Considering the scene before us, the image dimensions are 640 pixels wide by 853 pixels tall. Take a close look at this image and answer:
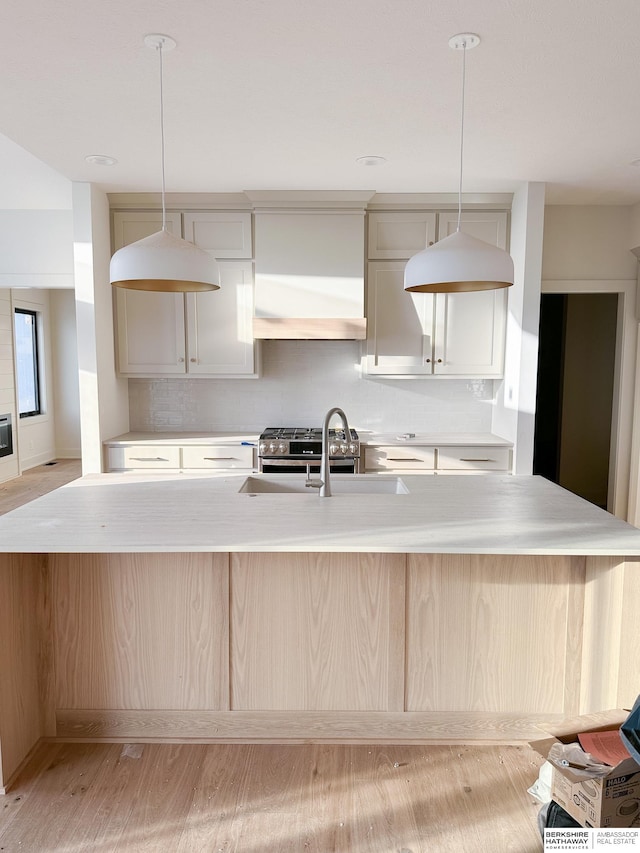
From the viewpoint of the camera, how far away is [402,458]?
4074 mm

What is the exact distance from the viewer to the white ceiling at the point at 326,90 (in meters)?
2.05

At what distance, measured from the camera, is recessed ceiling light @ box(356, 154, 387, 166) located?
134 inches

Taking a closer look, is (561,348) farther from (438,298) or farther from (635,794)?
(635,794)

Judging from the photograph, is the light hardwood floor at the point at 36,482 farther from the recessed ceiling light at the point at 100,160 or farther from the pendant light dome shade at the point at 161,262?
the pendant light dome shade at the point at 161,262

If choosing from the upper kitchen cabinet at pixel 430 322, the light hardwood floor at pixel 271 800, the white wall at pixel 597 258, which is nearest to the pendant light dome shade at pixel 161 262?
the light hardwood floor at pixel 271 800

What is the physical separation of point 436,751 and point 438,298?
302 cm

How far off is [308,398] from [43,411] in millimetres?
4958

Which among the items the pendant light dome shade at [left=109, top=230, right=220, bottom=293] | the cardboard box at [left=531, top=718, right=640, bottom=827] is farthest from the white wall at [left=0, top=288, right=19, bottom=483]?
the cardboard box at [left=531, top=718, right=640, bottom=827]

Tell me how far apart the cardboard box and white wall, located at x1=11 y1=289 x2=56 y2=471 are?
23.5 feet

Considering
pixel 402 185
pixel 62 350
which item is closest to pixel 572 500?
pixel 402 185

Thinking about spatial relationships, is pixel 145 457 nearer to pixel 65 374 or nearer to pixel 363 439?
pixel 363 439

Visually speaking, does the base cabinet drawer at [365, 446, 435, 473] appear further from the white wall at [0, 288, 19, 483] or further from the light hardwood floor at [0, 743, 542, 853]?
the white wall at [0, 288, 19, 483]

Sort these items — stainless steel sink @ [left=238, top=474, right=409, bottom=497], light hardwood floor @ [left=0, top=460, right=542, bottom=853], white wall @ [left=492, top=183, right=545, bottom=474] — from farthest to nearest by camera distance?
1. white wall @ [left=492, top=183, right=545, bottom=474]
2. stainless steel sink @ [left=238, top=474, right=409, bottom=497]
3. light hardwood floor @ [left=0, top=460, right=542, bottom=853]

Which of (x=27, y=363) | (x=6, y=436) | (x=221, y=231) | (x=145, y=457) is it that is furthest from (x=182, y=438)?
(x=27, y=363)
